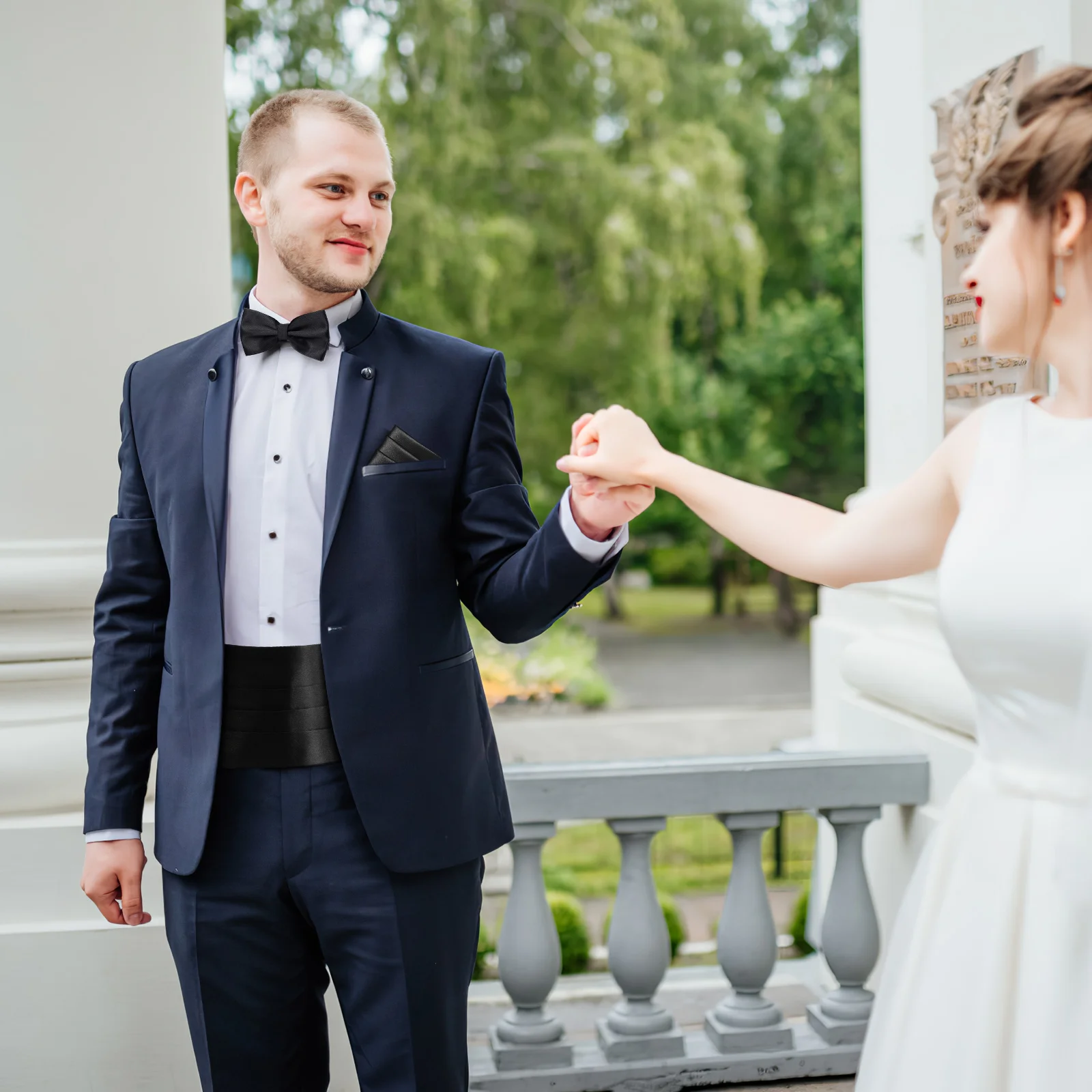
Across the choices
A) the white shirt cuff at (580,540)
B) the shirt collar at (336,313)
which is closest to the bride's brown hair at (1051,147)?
the white shirt cuff at (580,540)

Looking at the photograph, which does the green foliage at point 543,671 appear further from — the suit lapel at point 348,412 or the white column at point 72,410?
the suit lapel at point 348,412

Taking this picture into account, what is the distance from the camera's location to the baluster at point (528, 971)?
9.85 feet

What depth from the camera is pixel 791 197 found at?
18.5 metres

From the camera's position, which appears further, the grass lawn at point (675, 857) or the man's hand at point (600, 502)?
the grass lawn at point (675, 857)

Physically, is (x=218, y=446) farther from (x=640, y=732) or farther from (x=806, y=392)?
(x=806, y=392)

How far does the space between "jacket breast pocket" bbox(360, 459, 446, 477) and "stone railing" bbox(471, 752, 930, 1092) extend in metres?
1.14

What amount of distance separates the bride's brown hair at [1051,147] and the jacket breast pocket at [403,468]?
0.92 meters

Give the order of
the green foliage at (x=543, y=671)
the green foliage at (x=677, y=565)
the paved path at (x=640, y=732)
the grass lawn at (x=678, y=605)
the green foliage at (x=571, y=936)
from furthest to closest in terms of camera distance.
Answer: the green foliage at (x=677, y=565) < the grass lawn at (x=678, y=605) < the green foliage at (x=543, y=671) < the paved path at (x=640, y=732) < the green foliage at (x=571, y=936)

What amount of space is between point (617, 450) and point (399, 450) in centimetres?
36

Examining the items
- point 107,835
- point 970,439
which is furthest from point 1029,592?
point 107,835

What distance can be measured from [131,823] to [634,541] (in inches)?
706

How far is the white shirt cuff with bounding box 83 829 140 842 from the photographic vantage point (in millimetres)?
2076

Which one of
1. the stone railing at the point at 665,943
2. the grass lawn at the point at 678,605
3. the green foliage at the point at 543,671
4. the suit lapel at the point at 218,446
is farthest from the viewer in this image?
the grass lawn at the point at 678,605

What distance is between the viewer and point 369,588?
193 centimetres
